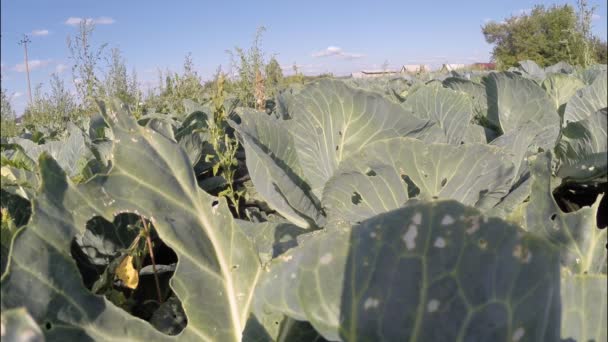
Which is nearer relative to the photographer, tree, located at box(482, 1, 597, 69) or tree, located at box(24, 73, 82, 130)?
tree, located at box(24, 73, 82, 130)

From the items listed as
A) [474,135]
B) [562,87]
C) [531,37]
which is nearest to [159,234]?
[474,135]

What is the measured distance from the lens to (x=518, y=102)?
1793 millimetres

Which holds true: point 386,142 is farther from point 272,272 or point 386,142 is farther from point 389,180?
point 272,272

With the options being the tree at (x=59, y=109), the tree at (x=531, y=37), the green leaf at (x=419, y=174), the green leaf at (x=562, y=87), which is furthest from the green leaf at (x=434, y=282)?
the tree at (x=531, y=37)

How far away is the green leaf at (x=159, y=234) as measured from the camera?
0.65 meters

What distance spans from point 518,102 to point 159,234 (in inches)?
57.3

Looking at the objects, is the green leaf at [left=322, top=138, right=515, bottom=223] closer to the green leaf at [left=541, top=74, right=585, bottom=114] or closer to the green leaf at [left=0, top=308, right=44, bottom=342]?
the green leaf at [left=0, top=308, right=44, bottom=342]

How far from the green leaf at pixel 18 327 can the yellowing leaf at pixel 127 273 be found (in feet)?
1.92

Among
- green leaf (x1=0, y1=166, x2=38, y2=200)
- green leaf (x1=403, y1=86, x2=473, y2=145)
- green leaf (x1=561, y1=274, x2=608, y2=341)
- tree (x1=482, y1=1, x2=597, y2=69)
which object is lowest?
green leaf (x1=561, y1=274, x2=608, y2=341)

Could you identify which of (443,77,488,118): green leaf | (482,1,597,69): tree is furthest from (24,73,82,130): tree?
(482,1,597,69): tree

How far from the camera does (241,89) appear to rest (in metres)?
5.68

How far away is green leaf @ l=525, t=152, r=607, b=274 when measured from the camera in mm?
780

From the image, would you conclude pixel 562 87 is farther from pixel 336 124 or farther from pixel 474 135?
pixel 336 124

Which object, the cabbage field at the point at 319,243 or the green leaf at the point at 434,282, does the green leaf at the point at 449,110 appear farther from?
the green leaf at the point at 434,282
